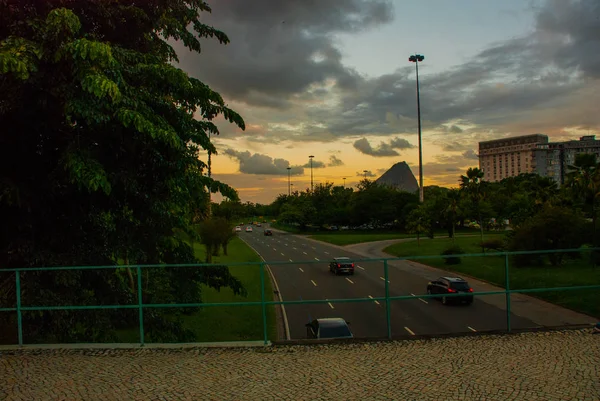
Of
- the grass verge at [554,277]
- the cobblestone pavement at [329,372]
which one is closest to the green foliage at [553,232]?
the grass verge at [554,277]

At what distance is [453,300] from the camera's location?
22641mm

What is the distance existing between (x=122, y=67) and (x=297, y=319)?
15.7m

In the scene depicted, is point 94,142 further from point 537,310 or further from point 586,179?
point 586,179

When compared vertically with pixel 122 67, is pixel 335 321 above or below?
below

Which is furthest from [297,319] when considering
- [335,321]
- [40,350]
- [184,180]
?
[40,350]

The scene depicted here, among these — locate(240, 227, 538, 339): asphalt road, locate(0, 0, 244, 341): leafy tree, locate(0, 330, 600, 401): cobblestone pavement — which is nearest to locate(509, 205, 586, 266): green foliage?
locate(240, 227, 538, 339): asphalt road

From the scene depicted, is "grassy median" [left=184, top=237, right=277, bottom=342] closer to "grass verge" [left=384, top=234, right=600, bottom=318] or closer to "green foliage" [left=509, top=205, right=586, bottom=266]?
"grass verge" [left=384, top=234, right=600, bottom=318]

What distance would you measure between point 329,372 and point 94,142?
601 cm

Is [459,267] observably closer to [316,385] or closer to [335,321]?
[335,321]

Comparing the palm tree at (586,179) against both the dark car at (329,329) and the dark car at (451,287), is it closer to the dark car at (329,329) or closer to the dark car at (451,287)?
the dark car at (451,287)

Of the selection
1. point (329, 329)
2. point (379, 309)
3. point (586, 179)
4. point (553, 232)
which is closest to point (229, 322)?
point (379, 309)

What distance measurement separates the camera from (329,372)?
696 centimetres

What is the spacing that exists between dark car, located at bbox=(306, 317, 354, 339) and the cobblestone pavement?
589cm

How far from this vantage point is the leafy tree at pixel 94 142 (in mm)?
7570
